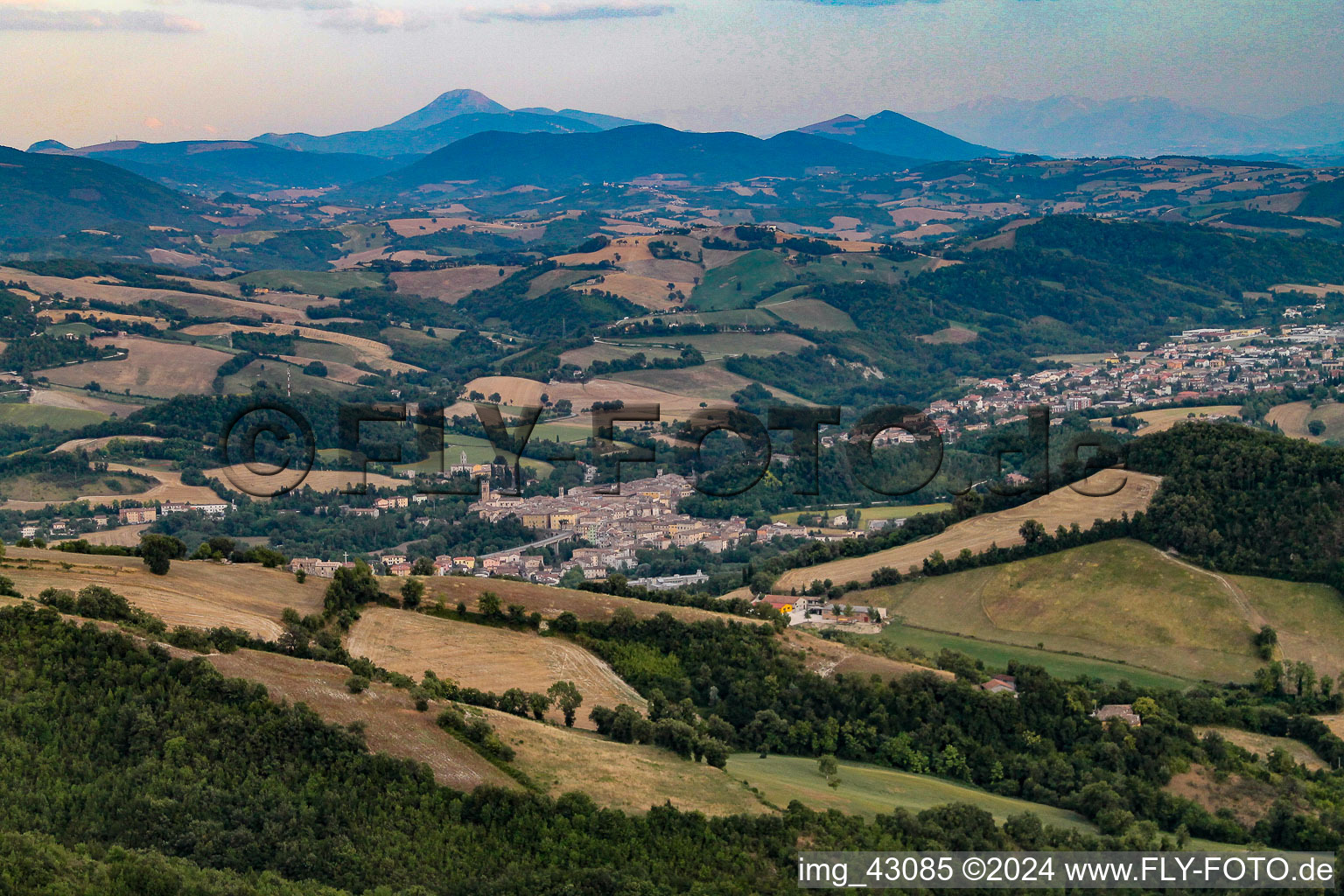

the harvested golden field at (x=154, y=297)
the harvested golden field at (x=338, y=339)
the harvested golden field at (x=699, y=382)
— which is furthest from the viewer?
the harvested golden field at (x=154, y=297)

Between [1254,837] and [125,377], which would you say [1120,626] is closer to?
[1254,837]

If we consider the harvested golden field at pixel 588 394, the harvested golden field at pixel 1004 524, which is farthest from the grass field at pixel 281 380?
the harvested golden field at pixel 1004 524

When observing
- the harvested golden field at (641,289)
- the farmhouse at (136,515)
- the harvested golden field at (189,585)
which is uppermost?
the harvested golden field at (641,289)

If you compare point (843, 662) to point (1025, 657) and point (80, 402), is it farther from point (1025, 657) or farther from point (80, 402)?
point (80, 402)

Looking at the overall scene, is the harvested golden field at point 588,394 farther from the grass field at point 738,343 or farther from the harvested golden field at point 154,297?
the harvested golden field at point 154,297

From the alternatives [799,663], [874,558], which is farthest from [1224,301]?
[799,663]

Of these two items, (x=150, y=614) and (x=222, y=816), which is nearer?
(x=222, y=816)
